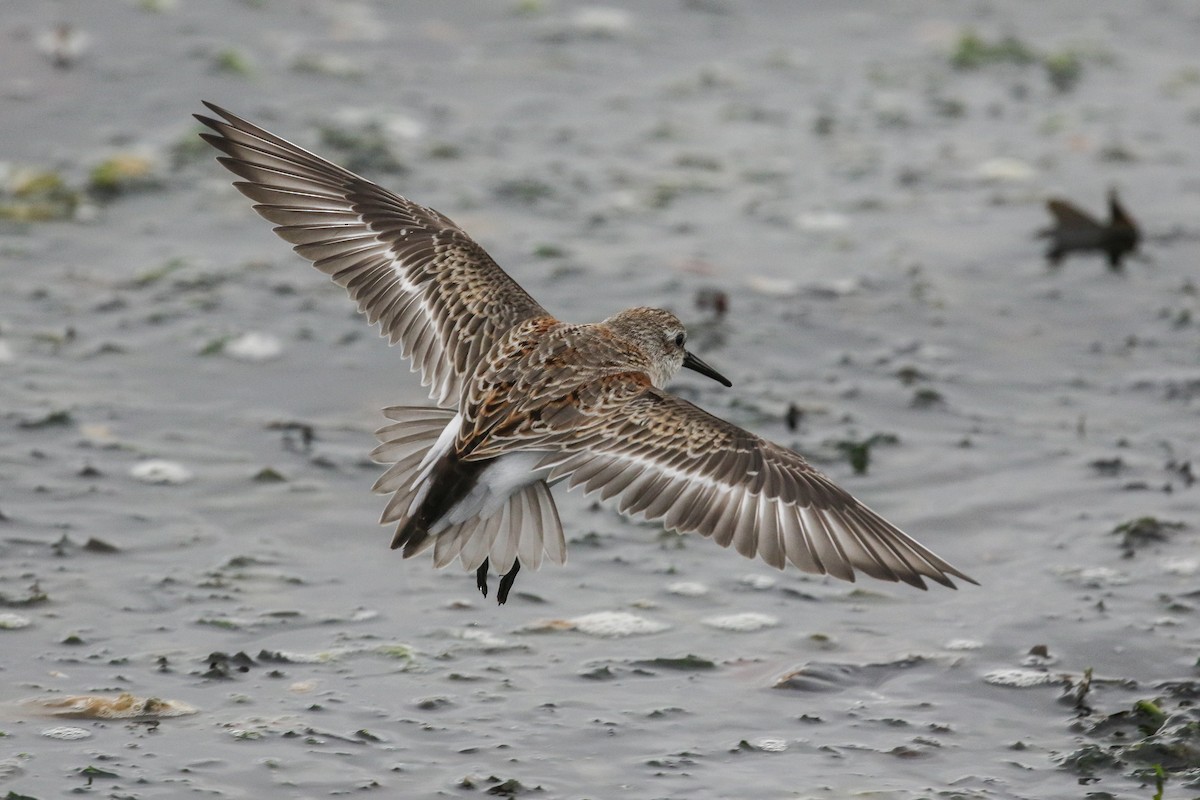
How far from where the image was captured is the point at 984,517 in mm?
6727

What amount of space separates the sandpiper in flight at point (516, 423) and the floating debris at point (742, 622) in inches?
26.5

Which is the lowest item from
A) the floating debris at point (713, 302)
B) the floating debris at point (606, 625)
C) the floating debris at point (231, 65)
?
the floating debris at point (606, 625)

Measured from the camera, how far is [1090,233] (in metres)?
9.03

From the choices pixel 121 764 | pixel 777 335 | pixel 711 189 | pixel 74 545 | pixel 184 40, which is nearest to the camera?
pixel 121 764

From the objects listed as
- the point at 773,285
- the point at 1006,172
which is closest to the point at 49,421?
the point at 773,285

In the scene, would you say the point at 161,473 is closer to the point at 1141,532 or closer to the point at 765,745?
the point at 765,745

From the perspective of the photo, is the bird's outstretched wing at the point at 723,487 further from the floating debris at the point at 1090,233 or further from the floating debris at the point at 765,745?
the floating debris at the point at 1090,233

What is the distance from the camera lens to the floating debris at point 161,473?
21.9ft

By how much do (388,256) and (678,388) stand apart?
1942 mm

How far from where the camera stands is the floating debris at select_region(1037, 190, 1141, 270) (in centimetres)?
898

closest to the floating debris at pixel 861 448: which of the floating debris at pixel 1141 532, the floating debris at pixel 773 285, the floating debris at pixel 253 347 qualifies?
the floating debris at pixel 1141 532

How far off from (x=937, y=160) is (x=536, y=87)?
2.51m

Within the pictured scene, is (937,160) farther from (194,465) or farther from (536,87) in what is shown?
(194,465)

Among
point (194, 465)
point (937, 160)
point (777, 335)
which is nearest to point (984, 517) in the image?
point (777, 335)
